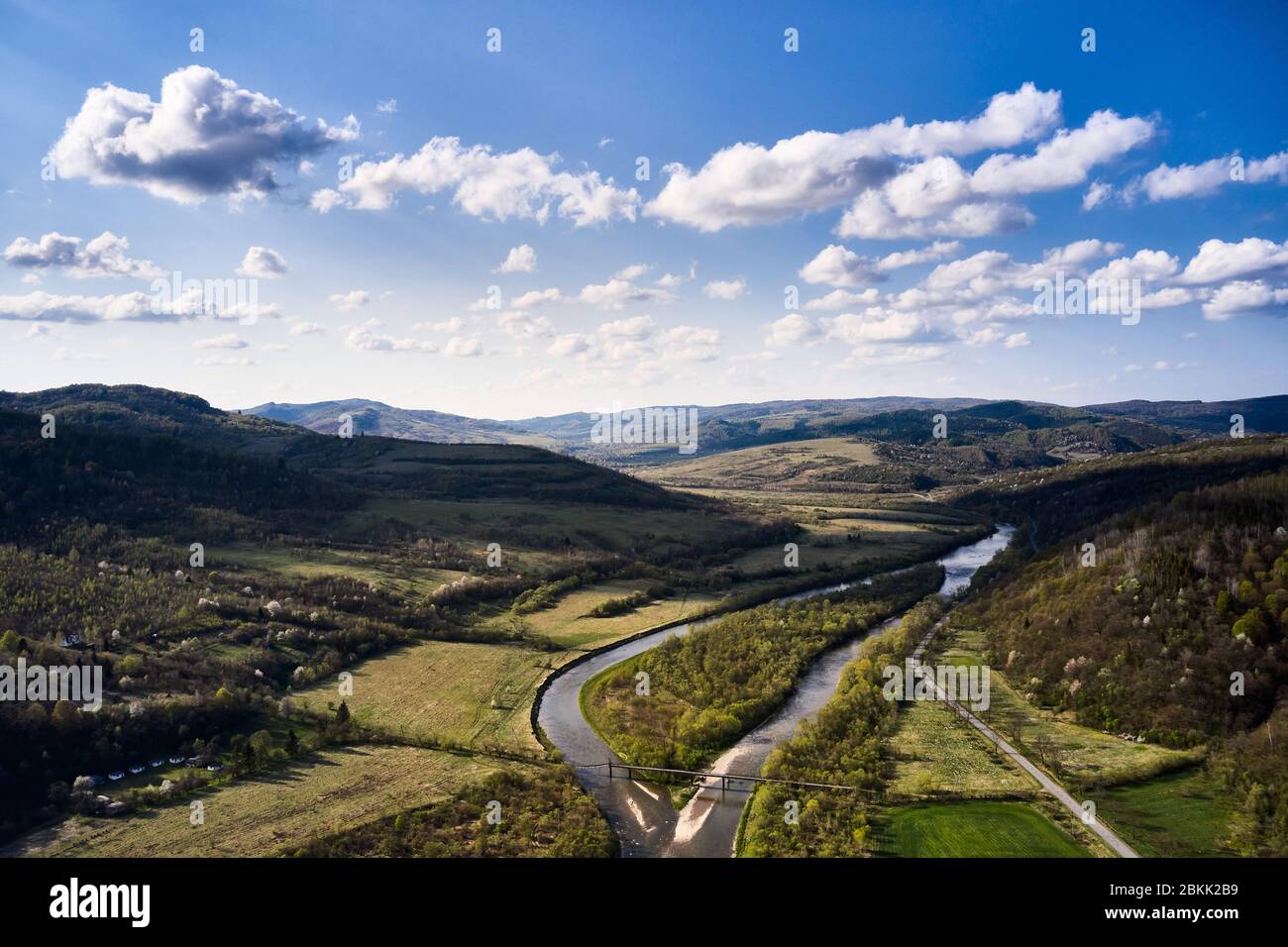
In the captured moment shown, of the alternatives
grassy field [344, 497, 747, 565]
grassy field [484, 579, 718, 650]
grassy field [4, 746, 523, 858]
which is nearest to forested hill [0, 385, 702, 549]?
grassy field [344, 497, 747, 565]

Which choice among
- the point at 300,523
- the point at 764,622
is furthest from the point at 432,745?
the point at 300,523

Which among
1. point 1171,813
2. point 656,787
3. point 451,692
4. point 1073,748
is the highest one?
point 1171,813

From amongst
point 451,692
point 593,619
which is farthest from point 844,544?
point 451,692

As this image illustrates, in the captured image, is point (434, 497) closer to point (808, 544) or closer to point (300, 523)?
point (300, 523)

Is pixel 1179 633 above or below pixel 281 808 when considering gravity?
above

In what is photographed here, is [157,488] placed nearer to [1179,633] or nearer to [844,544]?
[844,544]

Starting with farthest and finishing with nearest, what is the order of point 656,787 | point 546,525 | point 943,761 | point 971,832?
point 546,525, point 656,787, point 943,761, point 971,832

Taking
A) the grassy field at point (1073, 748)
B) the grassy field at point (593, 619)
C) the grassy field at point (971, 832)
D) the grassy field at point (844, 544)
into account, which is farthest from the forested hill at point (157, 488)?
the grassy field at point (1073, 748)
